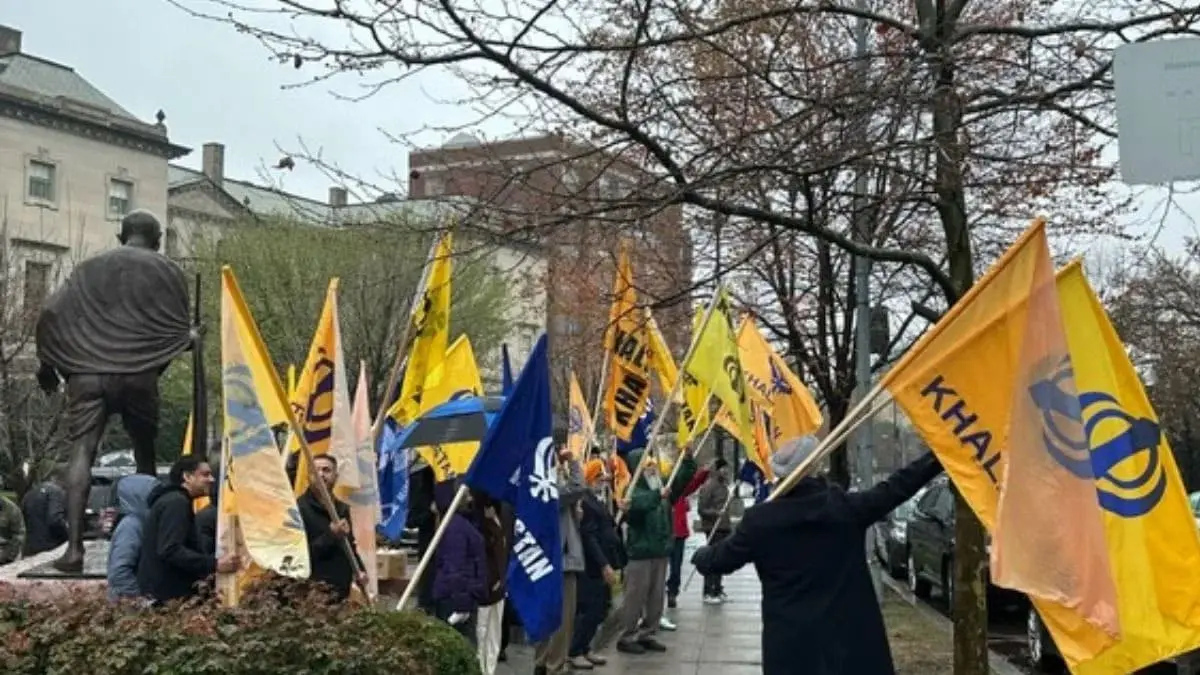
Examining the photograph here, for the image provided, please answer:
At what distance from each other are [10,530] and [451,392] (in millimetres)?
4937

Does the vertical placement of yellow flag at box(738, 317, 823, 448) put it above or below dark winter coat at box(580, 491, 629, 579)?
above

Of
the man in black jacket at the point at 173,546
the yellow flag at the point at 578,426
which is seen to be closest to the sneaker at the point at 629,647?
the yellow flag at the point at 578,426

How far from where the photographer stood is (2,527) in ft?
44.5

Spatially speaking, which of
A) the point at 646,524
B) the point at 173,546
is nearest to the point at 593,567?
the point at 646,524

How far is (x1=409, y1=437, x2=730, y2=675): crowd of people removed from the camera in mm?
9648

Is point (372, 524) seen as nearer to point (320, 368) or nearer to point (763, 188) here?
point (320, 368)

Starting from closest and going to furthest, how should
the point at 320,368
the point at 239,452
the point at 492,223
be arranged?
the point at 239,452
the point at 492,223
the point at 320,368

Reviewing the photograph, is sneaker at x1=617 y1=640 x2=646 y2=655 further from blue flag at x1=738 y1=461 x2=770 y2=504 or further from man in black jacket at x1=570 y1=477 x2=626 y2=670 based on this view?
blue flag at x1=738 y1=461 x2=770 y2=504

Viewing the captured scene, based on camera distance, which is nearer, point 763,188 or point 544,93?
point 544,93

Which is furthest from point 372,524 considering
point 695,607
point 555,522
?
point 695,607

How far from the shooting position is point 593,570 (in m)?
11.6

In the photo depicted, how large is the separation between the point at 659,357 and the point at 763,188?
13.6ft

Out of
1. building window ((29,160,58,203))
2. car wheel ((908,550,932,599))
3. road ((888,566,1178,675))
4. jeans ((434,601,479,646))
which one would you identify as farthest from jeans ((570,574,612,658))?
building window ((29,160,58,203))

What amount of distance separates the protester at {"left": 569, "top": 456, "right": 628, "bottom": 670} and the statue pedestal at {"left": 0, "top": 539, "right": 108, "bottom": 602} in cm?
388
